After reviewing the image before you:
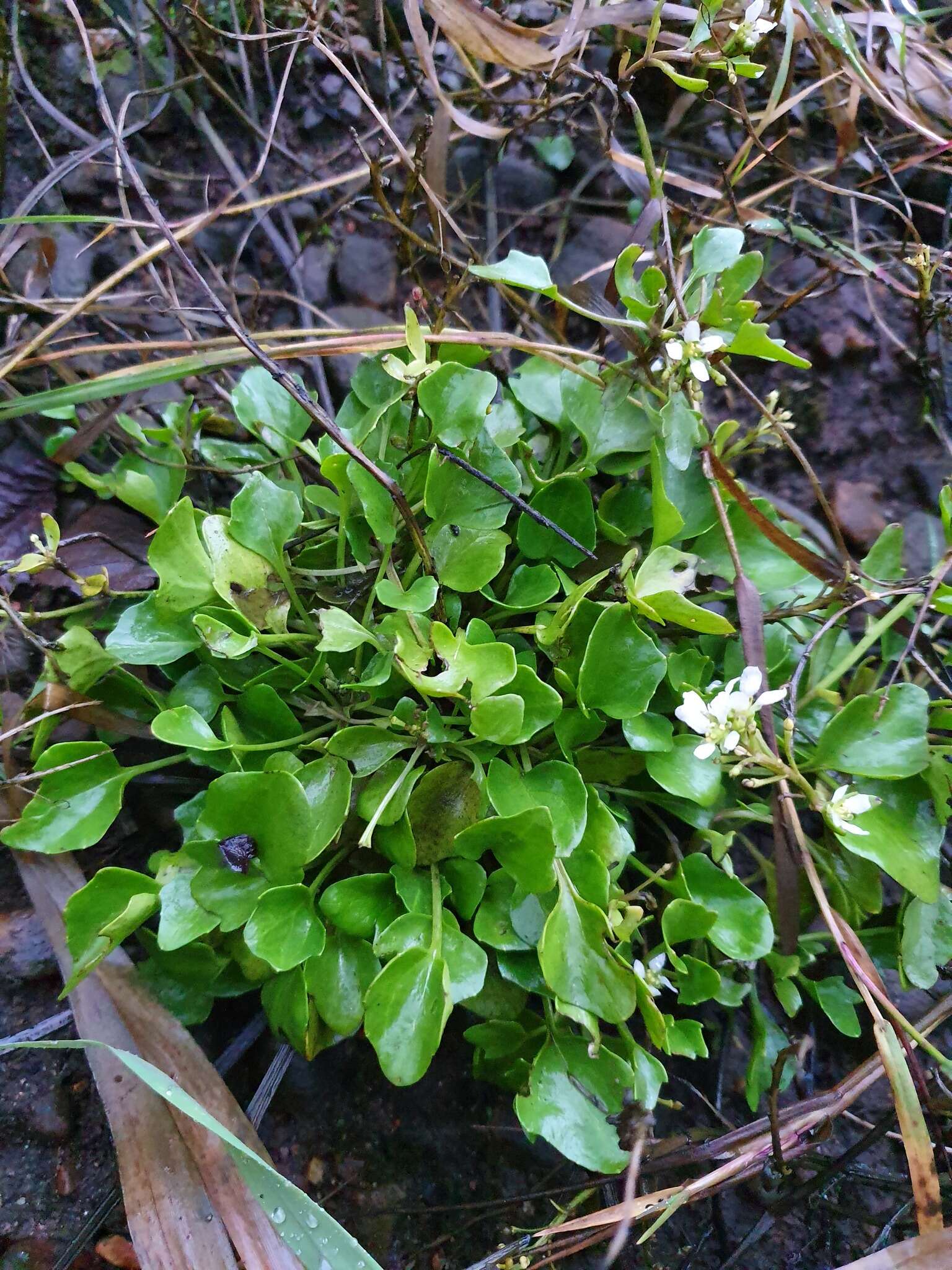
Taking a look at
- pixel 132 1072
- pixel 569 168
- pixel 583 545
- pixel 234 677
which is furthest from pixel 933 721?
pixel 569 168

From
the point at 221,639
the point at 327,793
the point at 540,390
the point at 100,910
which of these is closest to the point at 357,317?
the point at 540,390

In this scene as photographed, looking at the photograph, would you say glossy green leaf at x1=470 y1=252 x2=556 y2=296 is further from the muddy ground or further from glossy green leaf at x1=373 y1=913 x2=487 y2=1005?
glossy green leaf at x1=373 y1=913 x2=487 y2=1005

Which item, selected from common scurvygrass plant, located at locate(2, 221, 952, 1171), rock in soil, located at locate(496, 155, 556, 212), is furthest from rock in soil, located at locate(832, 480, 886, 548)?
rock in soil, located at locate(496, 155, 556, 212)

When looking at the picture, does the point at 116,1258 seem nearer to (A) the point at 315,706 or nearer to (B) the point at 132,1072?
(B) the point at 132,1072

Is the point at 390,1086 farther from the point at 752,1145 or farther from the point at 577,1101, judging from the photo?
the point at 752,1145

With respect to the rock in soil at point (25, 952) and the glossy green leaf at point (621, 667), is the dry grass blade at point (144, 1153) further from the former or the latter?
the glossy green leaf at point (621, 667)

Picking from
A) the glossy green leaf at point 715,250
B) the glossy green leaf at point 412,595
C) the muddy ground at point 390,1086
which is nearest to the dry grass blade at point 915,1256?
the muddy ground at point 390,1086
